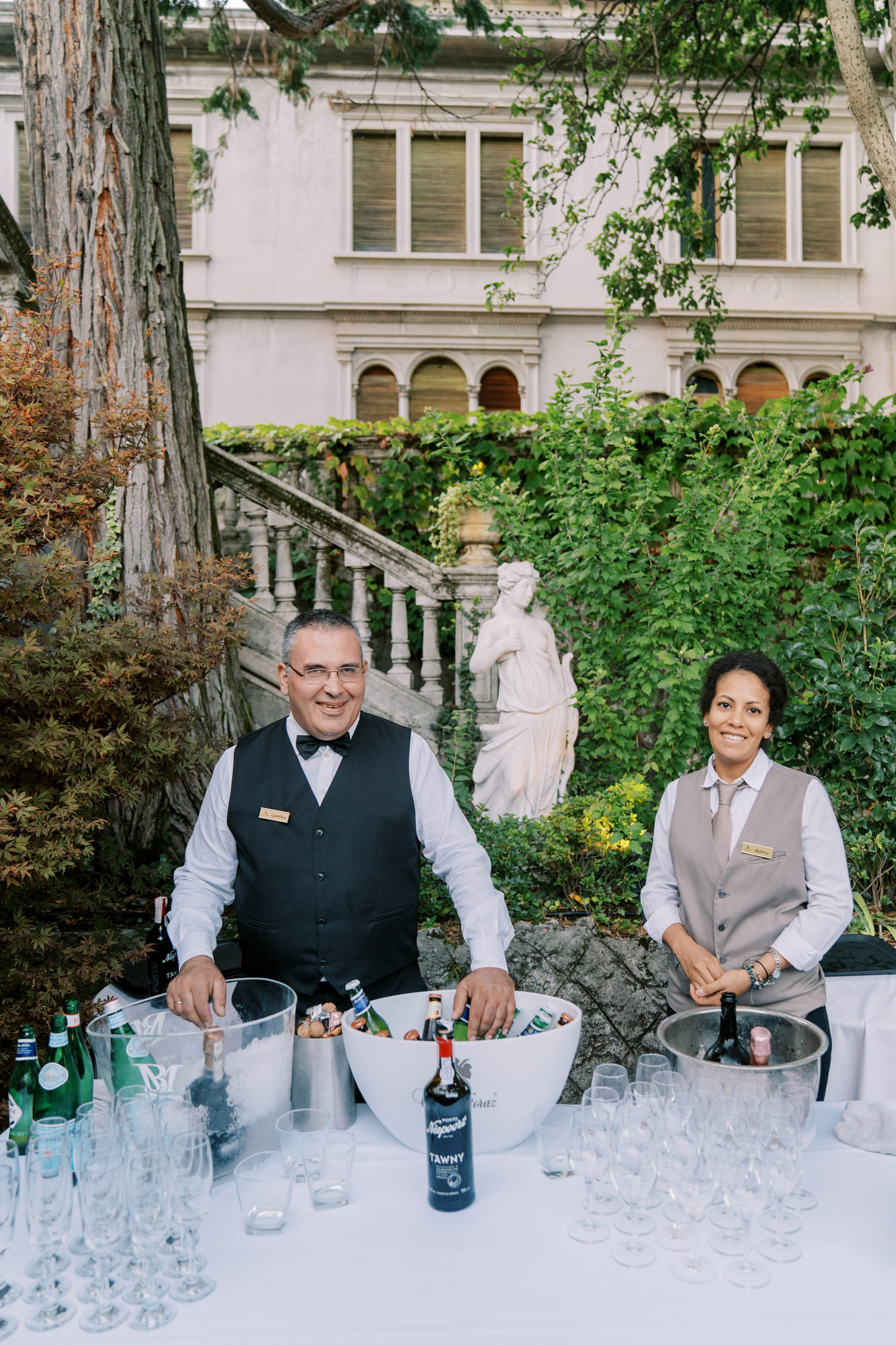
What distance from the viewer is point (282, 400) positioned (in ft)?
43.4

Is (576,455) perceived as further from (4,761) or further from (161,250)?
(4,761)

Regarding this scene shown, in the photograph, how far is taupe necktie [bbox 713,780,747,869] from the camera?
2586mm

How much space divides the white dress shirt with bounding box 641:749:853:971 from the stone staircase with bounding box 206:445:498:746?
2.95m

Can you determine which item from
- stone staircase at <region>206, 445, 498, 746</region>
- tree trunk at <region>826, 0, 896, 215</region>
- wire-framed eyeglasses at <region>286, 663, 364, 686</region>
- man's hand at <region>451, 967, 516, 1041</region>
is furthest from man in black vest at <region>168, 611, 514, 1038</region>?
stone staircase at <region>206, 445, 498, 746</region>

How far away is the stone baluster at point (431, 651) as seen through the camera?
581cm

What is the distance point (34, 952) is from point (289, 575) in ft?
10.7

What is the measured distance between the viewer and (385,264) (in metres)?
13.1

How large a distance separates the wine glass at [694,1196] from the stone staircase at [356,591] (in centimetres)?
417

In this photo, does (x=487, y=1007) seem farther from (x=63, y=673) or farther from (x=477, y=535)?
(x=477, y=535)

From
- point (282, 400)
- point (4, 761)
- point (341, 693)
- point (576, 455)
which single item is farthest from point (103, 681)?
point (282, 400)

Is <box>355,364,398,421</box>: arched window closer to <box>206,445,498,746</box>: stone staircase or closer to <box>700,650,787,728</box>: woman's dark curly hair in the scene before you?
<box>206,445,498,746</box>: stone staircase

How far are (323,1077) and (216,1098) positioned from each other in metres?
0.24

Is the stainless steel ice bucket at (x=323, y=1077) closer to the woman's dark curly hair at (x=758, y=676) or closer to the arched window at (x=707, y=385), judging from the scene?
the woman's dark curly hair at (x=758, y=676)

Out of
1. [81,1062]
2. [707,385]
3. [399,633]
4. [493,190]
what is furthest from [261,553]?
[707,385]
